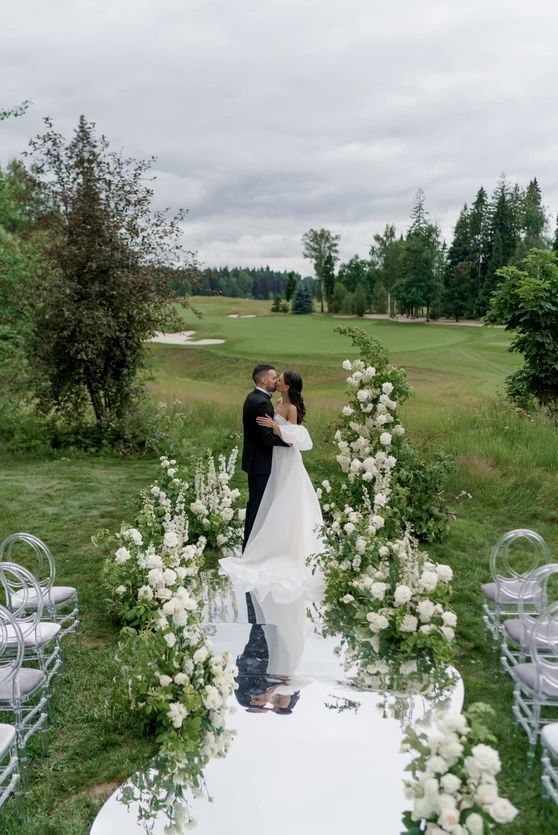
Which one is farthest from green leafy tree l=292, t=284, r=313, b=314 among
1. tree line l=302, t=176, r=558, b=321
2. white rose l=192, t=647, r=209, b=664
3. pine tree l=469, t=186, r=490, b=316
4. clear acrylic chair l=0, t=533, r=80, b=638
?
white rose l=192, t=647, r=209, b=664

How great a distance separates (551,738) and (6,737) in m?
2.84

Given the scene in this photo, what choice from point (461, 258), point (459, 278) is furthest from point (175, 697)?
point (461, 258)

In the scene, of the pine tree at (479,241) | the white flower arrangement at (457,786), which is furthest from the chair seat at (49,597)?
the pine tree at (479,241)

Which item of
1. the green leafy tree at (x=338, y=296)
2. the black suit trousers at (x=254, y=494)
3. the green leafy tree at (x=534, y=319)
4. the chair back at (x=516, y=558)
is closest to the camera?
the chair back at (x=516, y=558)

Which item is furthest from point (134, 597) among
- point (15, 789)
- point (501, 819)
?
point (501, 819)

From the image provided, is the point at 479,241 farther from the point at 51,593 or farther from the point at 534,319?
the point at 51,593

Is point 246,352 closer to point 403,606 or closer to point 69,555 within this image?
point 69,555

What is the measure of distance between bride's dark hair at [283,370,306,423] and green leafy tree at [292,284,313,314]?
2389 inches

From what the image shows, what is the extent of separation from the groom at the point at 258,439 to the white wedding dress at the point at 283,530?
0.33 feet

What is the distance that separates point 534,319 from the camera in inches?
566

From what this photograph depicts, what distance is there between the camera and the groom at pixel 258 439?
24.2 feet

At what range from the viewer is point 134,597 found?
20.2ft

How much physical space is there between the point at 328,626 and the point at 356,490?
261 cm

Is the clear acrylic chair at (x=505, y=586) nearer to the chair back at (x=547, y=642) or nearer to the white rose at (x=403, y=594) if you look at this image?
the chair back at (x=547, y=642)
